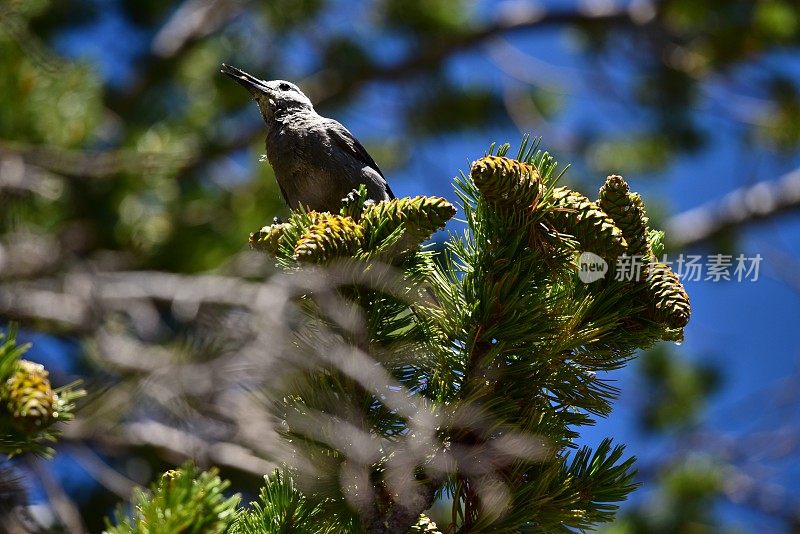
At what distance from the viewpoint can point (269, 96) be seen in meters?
3.50

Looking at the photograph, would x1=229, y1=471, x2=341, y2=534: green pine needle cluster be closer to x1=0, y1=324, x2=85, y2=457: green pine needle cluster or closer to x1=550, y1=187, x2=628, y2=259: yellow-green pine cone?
x1=0, y1=324, x2=85, y2=457: green pine needle cluster

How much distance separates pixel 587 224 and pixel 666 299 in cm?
20

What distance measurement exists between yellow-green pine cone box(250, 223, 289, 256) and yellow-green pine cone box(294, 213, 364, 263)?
0.17 metres

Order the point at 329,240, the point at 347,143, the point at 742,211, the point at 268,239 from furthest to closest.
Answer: the point at 742,211 < the point at 347,143 < the point at 268,239 < the point at 329,240

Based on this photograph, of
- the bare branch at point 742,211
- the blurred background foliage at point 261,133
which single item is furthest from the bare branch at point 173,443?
the bare branch at point 742,211

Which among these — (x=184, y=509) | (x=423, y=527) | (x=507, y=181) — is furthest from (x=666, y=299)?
(x=184, y=509)

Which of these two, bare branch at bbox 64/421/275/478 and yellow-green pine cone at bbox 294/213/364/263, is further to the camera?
bare branch at bbox 64/421/275/478

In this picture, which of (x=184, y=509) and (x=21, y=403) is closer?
(x=184, y=509)

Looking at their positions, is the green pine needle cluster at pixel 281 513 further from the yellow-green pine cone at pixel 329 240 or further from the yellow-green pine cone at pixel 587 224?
the yellow-green pine cone at pixel 587 224

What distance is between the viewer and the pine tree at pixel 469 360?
56.9 inches

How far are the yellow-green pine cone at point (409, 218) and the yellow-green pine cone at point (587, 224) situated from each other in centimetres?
19

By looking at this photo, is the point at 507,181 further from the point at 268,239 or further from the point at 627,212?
the point at 268,239

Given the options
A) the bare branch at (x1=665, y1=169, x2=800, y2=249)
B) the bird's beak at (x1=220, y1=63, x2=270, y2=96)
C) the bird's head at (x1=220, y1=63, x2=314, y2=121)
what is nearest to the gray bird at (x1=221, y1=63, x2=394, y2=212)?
the bird's head at (x1=220, y1=63, x2=314, y2=121)

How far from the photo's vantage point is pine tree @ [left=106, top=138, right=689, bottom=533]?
1.44 m
